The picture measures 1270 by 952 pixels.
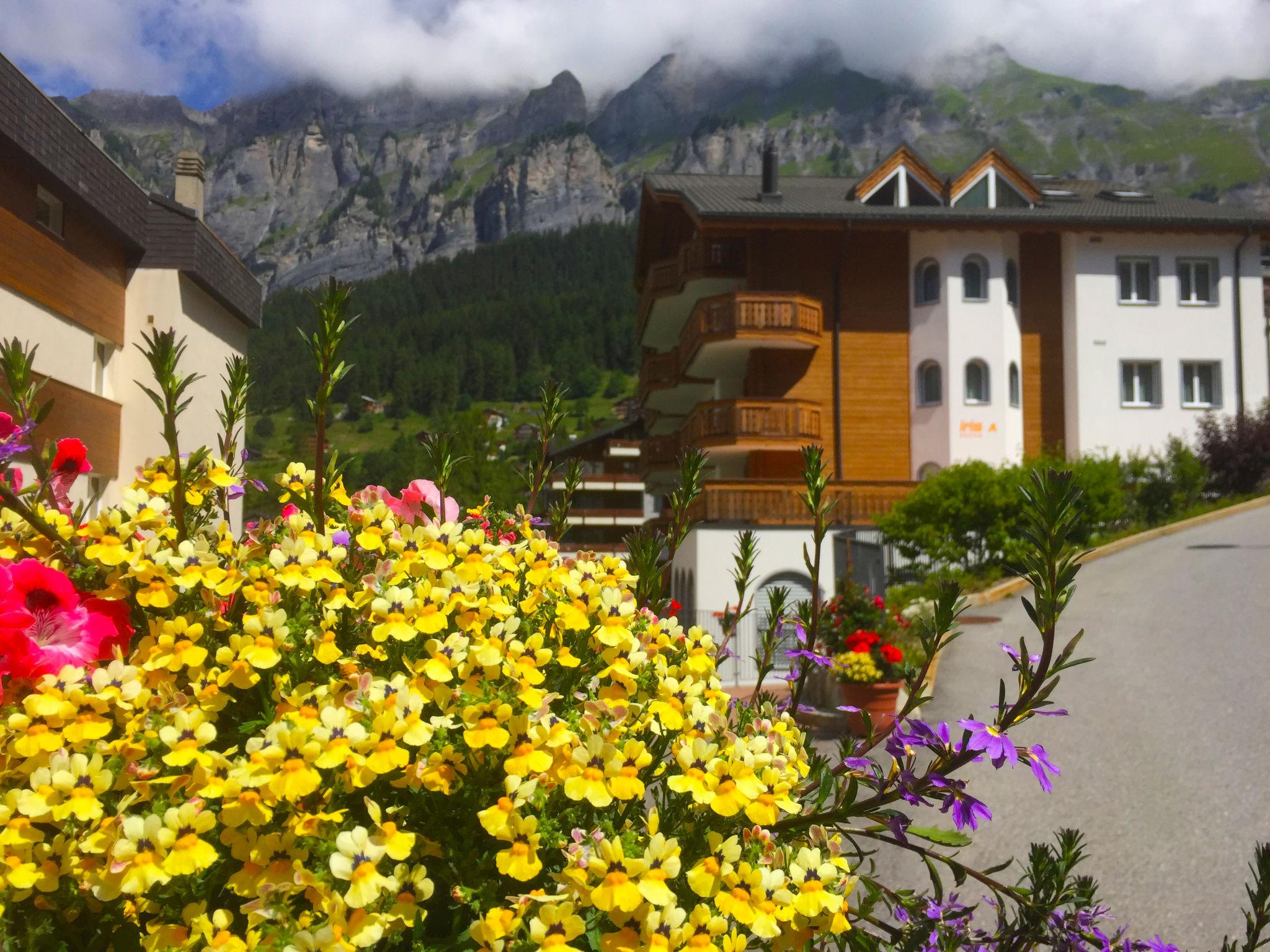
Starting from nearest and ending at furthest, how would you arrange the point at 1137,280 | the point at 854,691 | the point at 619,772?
1. the point at 619,772
2. the point at 854,691
3. the point at 1137,280

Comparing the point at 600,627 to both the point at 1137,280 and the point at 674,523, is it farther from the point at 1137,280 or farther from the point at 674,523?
the point at 1137,280

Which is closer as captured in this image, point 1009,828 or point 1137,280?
point 1009,828

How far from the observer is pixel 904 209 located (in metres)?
31.4

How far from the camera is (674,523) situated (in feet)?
7.59

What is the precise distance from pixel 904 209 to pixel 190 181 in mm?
19543

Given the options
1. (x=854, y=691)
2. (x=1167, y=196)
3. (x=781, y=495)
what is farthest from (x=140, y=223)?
(x=1167, y=196)

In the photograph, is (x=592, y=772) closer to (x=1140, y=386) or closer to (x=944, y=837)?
(x=944, y=837)

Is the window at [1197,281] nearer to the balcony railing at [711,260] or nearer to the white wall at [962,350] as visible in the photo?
the white wall at [962,350]

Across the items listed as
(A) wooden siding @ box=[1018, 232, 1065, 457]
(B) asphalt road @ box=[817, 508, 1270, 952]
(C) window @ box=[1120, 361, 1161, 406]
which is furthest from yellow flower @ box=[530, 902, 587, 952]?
(C) window @ box=[1120, 361, 1161, 406]

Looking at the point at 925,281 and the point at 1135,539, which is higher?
the point at 925,281

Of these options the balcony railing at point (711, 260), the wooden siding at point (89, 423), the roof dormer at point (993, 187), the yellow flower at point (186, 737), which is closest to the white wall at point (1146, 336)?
the roof dormer at point (993, 187)

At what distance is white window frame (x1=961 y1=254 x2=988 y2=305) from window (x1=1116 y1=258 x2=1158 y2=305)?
4.44 meters

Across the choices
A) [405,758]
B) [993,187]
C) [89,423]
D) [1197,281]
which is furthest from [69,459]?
[1197,281]

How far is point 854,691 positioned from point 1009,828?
12.2 ft
